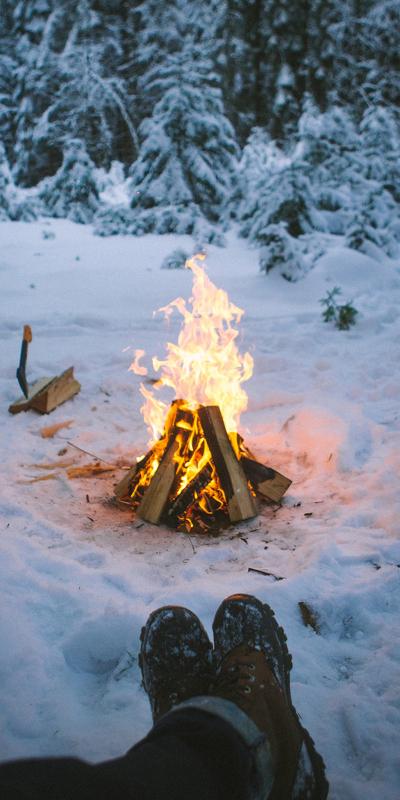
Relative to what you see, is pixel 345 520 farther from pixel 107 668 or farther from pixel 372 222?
pixel 372 222

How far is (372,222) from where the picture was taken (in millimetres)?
12133

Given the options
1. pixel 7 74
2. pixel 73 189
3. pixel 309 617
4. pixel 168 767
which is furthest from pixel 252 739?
pixel 7 74

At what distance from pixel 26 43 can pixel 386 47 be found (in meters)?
19.8

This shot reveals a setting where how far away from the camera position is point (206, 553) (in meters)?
2.63

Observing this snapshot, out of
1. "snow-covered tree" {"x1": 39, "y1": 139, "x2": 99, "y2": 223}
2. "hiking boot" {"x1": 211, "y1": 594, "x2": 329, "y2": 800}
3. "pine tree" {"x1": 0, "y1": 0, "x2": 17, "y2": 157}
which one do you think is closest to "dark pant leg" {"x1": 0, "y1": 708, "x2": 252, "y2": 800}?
"hiking boot" {"x1": 211, "y1": 594, "x2": 329, "y2": 800}

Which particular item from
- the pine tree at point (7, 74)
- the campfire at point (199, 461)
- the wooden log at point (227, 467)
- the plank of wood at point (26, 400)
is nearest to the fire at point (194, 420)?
the campfire at point (199, 461)

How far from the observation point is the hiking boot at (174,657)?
1.64 metres

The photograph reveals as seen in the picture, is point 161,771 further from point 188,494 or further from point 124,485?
point 124,485

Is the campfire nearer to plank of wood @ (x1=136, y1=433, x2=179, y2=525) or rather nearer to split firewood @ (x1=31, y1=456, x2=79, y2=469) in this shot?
plank of wood @ (x1=136, y1=433, x2=179, y2=525)

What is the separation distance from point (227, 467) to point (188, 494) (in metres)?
0.36

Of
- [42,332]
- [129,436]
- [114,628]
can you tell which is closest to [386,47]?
[42,332]

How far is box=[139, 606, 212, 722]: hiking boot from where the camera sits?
164 cm

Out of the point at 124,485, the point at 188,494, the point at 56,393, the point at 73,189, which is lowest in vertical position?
the point at 56,393

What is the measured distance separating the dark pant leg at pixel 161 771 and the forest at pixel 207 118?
9139mm
